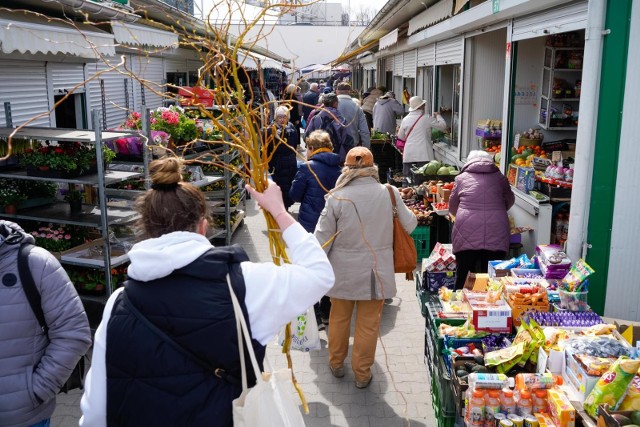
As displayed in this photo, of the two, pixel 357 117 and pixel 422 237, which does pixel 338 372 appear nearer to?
pixel 422 237

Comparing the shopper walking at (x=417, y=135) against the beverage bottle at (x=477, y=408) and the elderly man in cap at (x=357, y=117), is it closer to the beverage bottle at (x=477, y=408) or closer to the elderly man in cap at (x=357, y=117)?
the elderly man in cap at (x=357, y=117)

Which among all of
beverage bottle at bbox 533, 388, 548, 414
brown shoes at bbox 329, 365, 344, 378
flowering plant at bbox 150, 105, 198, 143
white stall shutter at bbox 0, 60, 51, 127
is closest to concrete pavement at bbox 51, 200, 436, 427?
brown shoes at bbox 329, 365, 344, 378

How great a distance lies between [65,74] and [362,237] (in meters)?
5.96

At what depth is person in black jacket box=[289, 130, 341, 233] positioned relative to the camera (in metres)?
6.12

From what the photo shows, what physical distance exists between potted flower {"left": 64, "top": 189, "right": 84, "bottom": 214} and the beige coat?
8.33ft

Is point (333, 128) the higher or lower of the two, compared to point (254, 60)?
lower

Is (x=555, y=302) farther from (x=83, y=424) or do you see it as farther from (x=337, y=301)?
(x=83, y=424)

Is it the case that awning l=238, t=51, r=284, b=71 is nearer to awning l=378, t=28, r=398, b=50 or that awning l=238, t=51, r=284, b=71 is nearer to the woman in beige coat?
the woman in beige coat

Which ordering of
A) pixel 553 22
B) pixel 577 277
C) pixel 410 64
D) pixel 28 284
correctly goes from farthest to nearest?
pixel 410 64 → pixel 553 22 → pixel 577 277 → pixel 28 284

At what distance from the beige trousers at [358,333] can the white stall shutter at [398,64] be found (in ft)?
42.3

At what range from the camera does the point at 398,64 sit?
17.9 m

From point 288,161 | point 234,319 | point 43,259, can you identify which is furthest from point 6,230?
point 288,161

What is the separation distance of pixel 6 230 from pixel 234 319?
4.59ft

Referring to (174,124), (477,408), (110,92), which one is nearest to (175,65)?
(110,92)
